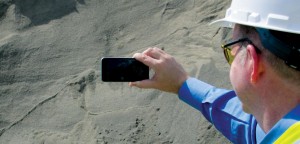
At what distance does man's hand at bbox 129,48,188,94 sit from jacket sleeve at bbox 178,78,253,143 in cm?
6

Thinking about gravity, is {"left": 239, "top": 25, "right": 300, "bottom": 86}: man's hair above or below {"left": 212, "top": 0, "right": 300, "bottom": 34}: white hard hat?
below

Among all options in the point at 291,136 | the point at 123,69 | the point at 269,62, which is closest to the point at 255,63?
the point at 269,62

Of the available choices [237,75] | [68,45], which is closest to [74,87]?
[68,45]

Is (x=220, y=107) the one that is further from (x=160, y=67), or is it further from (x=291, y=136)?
(x=291, y=136)

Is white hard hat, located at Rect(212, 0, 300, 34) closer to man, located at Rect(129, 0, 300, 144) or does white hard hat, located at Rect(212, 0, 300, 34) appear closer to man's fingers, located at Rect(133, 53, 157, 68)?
man, located at Rect(129, 0, 300, 144)

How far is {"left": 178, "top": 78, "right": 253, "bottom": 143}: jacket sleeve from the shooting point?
2.13 m

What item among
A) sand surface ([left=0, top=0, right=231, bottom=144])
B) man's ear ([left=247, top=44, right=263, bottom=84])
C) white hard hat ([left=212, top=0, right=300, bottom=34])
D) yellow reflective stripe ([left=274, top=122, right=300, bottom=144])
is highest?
white hard hat ([left=212, top=0, right=300, bottom=34])

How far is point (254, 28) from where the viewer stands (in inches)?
64.7

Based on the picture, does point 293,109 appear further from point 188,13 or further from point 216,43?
point 188,13

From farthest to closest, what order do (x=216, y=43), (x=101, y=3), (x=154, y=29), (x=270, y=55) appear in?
(x=101, y=3) → (x=154, y=29) → (x=216, y=43) → (x=270, y=55)

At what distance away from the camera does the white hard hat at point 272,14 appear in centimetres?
156

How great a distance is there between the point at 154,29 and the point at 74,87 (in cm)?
77

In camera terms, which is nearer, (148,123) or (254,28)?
(254,28)

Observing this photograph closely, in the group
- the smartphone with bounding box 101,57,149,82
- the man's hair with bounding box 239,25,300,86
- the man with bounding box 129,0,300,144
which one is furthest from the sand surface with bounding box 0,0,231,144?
the man's hair with bounding box 239,25,300,86
